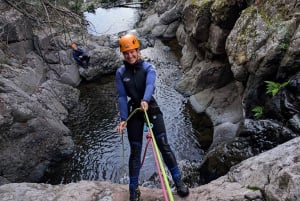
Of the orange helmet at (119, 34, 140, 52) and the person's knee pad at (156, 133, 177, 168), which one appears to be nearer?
the orange helmet at (119, 34, 140, 52)

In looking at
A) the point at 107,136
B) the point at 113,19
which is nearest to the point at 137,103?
the point at 107,136

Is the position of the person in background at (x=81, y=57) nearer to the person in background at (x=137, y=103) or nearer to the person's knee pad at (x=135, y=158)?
the person in background at (x=137, y=103)

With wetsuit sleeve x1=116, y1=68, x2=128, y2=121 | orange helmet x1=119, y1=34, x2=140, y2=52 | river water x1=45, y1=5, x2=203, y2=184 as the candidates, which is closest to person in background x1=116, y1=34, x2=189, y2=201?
wetsuit sleeve x1=116, y1=68, x2=128, y2=121

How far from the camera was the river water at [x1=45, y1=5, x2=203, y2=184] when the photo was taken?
1226cm

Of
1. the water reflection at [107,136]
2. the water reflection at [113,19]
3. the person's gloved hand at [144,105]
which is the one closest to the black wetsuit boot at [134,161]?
the person's gloved hand at [144,105]

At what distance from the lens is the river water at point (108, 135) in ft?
40.2

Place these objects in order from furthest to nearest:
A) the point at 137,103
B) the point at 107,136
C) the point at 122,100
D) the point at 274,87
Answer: the point at 107,136 → the point at 274,87 → the point at 137,103 → the point at 122,100

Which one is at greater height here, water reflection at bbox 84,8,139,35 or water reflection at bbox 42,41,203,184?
water reflection at bbox 84,8,139,35

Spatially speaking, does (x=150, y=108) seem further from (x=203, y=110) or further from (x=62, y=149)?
(x=203, y=110)

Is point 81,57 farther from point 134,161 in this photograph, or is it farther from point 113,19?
point 113,19

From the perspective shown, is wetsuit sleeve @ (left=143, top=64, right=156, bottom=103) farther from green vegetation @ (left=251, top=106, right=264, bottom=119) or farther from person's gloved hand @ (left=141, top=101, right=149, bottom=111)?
green vegetation @ (left=251, top=106, right=264, bottom=119)

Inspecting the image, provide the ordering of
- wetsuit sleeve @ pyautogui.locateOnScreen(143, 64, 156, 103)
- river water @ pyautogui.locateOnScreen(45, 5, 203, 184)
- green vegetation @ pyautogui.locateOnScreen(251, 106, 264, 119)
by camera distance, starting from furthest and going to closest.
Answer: river water @ pyautogui.locateOnScreen(45, 5, 203, 184) < green vegetation @ pyautogui.locateOnScreen(251, 106, 264, 119) < wetsuit sleeve @ pyautogui.locateOnScreen(143, 64, 156, 103)

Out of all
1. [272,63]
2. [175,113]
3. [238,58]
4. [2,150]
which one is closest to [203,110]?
[175,113]

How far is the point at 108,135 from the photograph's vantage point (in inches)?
577
